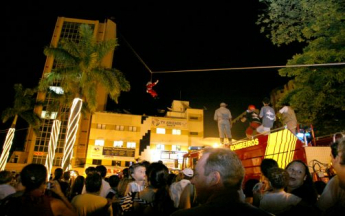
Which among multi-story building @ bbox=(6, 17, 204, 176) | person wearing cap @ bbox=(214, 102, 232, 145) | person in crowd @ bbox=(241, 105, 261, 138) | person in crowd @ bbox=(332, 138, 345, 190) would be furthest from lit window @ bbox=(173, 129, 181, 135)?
person in crowd @ bbox=(332, 138, 345, 190)

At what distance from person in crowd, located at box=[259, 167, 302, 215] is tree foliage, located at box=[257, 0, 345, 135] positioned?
9.12 m

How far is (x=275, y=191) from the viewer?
11.0 ft

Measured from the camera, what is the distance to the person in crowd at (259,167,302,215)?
313cm

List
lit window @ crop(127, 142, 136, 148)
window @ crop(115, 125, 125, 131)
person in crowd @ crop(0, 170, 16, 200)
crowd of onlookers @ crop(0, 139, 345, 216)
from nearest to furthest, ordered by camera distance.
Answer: crowd of onlookers @ crop(0, 139, 345, 216) < person in crowd @ crop(0, 170, 16, 200) < lit window @ crop(127, 142, 136, 148) < window @ crop(115, 125, 125, 131)

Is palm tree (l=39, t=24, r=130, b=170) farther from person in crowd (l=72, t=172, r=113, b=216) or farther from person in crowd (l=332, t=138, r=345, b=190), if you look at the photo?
person in crowd (l=332, t=138, r=345, b=190)

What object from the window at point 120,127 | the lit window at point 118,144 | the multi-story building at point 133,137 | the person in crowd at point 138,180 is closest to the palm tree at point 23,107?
the multi-story building at point 133,137

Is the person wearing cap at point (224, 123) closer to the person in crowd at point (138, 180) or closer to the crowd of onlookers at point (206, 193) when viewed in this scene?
the crowd of onlookers at point (206, 193)

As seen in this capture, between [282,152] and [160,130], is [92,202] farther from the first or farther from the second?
[160,130]

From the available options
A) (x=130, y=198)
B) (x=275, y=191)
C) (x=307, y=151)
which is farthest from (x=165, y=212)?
(x=307, y=151)

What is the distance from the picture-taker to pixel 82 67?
17.9 metres

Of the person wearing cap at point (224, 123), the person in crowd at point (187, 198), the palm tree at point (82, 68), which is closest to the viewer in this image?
the person in crowd at point (187, 198)

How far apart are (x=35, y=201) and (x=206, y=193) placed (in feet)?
7.48

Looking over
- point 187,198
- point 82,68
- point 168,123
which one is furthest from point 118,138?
point 187,198

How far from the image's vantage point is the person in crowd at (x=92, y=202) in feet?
12.7
